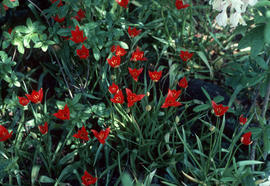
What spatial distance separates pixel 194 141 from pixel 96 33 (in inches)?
36.6

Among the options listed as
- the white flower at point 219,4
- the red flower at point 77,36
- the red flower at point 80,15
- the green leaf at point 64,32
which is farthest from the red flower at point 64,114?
Answer: the white flower at point 219,4

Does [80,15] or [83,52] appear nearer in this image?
[83,52]

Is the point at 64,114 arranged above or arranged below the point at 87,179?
above

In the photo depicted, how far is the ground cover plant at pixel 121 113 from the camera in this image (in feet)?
5.17

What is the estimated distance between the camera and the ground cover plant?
158 cm

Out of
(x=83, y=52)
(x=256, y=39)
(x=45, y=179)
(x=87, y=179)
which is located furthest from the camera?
(x=83, y=52)

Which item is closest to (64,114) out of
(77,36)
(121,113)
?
(121,113)

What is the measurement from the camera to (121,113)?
175 cm

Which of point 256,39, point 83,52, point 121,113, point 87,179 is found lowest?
point 87,179

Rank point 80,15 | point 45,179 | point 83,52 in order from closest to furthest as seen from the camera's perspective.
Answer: point 45,179 → point 83,52 → point 80,15

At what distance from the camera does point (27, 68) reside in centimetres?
233

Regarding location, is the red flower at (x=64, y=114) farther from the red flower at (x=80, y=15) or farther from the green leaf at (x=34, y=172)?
the red flower at (x=80, y=15)

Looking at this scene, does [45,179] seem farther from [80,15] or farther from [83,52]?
[80,15]

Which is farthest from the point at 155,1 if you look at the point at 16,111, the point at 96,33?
the point at 16,111
